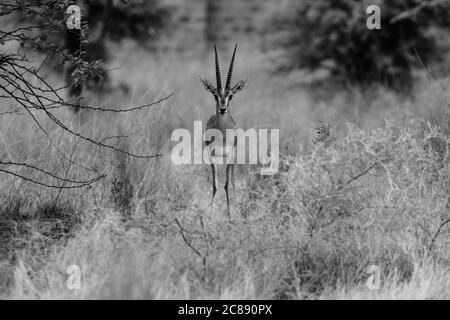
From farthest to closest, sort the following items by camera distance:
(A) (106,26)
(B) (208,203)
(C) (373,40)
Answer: (C) (373,40), (A) (106,26), (B) (208,203)

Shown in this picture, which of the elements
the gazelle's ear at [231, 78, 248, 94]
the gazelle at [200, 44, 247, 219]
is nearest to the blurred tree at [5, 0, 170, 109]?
the gazelle at [200, 44, 247, 219]

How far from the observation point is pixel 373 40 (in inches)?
649

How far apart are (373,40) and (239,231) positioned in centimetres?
1098

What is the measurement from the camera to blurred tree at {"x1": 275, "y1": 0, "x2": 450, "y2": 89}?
16.1 metres

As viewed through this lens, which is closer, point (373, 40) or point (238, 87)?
point (238, 87)

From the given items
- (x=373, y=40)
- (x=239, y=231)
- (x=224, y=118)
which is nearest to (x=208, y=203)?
(x=224, y=118)

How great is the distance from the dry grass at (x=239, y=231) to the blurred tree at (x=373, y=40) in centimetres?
786

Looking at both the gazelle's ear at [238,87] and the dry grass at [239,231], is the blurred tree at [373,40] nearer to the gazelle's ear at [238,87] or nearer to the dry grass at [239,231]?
the dry grass at [239,231]

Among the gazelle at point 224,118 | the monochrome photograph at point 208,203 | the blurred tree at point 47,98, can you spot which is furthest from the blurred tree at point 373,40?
the blurred tree at point 47,98

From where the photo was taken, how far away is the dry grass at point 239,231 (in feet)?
19.0

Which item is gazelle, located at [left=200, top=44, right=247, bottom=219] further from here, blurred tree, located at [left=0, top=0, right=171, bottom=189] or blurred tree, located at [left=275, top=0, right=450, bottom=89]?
blurred tree, located at [left=275, top=0, right=450, bottom=89]

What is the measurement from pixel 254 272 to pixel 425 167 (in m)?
2.13

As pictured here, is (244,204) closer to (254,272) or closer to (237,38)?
(254,272)

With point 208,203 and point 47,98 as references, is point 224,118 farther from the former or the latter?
point 47,98
